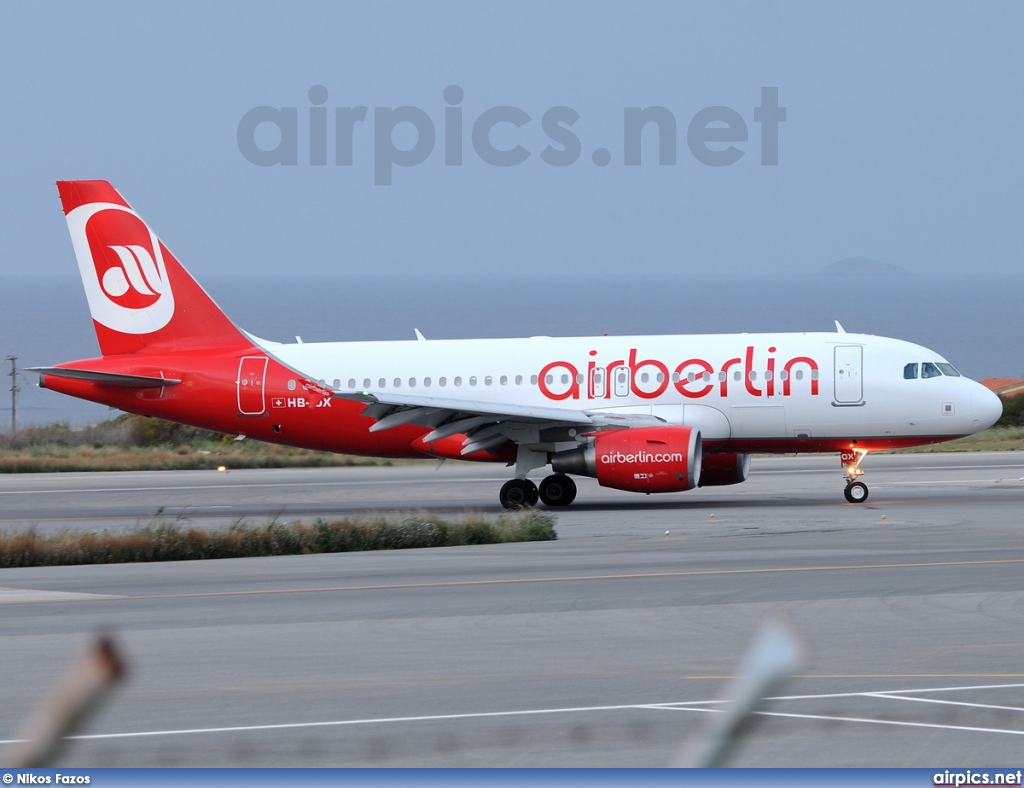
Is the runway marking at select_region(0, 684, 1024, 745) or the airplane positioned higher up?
the airplane

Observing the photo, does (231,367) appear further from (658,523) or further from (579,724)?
(579,724)

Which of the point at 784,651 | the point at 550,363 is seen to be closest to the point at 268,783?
the point at 784,651

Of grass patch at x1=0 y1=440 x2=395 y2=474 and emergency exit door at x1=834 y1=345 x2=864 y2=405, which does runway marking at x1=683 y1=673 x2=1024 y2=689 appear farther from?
grass patch at x1=0 y1=440 x2=395 y2=474

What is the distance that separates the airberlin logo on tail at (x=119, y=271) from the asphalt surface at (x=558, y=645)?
11933 millimetres

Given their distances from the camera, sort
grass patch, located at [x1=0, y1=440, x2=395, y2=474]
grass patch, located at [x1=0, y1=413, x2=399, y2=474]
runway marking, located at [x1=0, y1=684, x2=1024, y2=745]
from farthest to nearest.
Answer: grass patch, located at [x1=0, y1=413, x2=399, y2=474] → grass patch, located at [x1=0, y1=440, x2=395, y2=474] → runway marking, located at [x1=0, y1=684, x2=1024, y2=745]

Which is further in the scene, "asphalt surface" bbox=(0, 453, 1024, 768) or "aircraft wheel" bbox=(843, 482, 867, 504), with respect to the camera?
"aircraft wheel" bbox=(843, 482, 867, 504)

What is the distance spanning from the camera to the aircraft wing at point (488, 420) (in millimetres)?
26938

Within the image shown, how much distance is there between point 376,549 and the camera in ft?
70.1

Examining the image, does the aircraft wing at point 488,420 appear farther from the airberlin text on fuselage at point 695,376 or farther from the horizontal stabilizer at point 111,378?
the horizontal stabilizer at point 111,378

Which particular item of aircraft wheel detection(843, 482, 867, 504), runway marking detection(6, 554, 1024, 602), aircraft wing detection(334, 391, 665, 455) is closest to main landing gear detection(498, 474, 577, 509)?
aircraft wing detection(334, 391, 665, 455)

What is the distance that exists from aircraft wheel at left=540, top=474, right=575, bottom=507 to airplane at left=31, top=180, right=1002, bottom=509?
3cm

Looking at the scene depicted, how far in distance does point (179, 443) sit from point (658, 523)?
34.7 meters

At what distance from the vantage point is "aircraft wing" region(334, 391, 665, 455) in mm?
26938

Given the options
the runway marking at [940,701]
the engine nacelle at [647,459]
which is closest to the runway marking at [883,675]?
the runway marking at [940,701]
